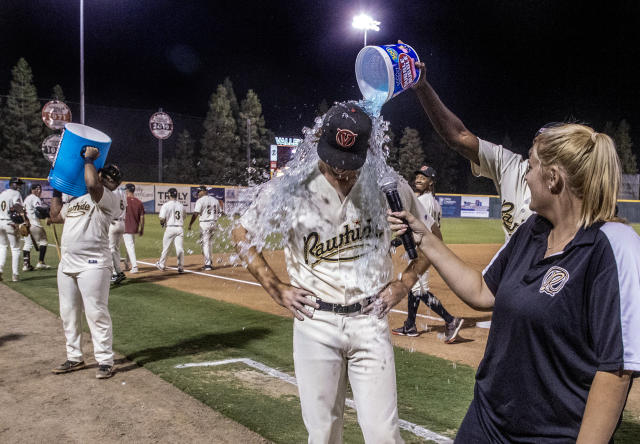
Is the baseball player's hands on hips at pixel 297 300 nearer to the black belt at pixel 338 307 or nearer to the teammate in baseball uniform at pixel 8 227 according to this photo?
the black belt at pixel 338 307

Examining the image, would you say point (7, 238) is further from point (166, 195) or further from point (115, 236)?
point (166, 195)

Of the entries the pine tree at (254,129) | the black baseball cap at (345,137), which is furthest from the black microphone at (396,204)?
the pine tree at (254,129)

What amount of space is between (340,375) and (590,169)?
173 cm

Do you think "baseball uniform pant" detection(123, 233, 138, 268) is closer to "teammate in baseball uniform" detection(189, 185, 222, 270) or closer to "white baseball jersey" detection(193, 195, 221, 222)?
"teammate in baseball uniform" detection(189, 185, 222, 270)

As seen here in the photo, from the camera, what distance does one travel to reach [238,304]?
10.0 m

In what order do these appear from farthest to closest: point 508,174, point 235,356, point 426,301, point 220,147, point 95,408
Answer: point 220,147
point 426,301
point 235,356
point 95,408
point 508,174

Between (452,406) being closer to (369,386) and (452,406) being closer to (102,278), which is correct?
(369,386)

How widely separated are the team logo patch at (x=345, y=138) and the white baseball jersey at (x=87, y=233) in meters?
4.26

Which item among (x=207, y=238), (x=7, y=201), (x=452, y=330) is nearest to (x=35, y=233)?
(x=7, y=201)

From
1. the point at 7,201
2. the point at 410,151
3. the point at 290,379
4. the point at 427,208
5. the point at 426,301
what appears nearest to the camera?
the point at 290,379

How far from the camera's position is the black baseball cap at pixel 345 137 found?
269 cm

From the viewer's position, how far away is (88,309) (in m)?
5.87

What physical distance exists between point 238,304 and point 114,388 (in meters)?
4.55

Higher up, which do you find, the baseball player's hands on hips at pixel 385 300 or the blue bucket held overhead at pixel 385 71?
the blue bucket held overhead at pixel 385 71
